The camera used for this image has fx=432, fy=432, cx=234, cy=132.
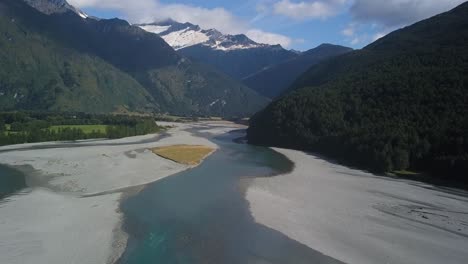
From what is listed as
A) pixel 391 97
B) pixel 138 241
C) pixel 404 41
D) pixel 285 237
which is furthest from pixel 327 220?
pixel 404 41

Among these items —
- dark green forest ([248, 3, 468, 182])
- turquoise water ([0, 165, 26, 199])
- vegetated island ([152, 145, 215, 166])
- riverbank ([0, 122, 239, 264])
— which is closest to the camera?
riverbank ([0, 122, 239, 264])

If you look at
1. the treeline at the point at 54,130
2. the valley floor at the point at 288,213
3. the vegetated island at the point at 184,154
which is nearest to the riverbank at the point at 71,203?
the valley floor at the point at 288,213

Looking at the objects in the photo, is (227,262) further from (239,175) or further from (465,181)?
(465,181)

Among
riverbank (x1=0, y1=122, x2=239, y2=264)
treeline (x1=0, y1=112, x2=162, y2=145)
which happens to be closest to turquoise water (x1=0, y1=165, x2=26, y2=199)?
riverbank (x1=0, y1=122, x2=239, y2=264)

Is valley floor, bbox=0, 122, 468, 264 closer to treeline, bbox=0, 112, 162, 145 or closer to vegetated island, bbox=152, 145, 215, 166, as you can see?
vegetated island, bbox=152, 145, 215, 166

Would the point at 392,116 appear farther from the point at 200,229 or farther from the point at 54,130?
the point at 54,130

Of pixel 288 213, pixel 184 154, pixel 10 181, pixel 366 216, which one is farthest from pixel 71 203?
pixel 184 154
